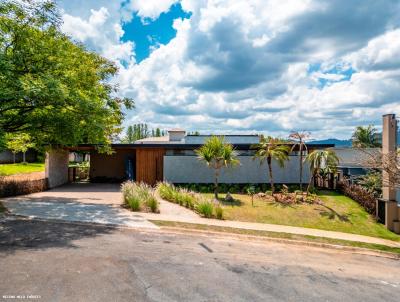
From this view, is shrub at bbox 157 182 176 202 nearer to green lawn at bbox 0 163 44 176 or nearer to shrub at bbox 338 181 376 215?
shrub at bbox 338 181 376 215

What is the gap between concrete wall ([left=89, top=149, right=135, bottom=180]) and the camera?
94.7ft

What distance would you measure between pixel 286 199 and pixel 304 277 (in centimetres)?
1161

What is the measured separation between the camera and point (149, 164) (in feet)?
75.4

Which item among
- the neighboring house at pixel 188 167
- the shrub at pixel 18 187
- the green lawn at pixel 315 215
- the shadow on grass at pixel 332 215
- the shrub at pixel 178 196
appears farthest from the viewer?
the neighboring house at pixel 188 167

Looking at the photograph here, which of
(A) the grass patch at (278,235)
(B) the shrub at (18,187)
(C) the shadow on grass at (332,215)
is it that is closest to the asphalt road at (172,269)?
(A) the grass patch at (278,235)

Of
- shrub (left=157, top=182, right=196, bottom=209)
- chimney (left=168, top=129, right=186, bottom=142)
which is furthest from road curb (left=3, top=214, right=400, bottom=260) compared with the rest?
chimney (left=168, top=129, right=186, bottom=142)

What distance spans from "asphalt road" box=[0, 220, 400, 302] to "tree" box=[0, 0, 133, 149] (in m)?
5.07

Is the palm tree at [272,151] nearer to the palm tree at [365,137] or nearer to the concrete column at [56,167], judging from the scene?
the concrete column at [56,167]

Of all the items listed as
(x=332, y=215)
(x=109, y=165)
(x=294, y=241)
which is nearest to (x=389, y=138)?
(x=332, y=215)

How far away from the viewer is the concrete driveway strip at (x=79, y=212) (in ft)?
41.0

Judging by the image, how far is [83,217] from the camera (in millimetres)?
12969

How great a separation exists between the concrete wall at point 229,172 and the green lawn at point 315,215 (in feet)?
12.6

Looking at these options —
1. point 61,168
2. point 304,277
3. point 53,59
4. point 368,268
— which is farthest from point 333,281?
point 61,168

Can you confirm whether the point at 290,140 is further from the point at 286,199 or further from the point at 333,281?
the point at 333,281
